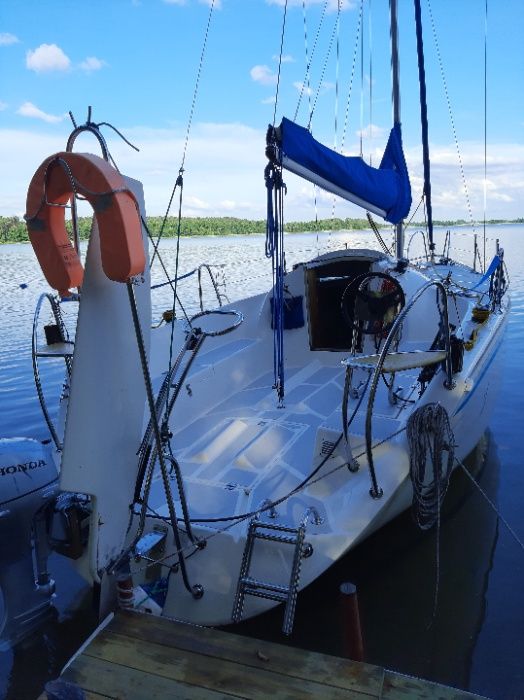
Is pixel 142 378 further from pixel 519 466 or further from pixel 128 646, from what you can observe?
pixel 519 466

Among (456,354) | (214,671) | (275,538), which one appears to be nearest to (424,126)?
(456,354)

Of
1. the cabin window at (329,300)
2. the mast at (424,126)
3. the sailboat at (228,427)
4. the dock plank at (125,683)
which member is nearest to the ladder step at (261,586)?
the sailboat at (228,427)

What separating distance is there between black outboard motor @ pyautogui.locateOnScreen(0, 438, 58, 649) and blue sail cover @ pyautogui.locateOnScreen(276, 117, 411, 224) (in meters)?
2.96

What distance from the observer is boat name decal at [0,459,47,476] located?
322 centimetres

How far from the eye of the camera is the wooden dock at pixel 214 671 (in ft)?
8.03

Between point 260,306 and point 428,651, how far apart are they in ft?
15.1

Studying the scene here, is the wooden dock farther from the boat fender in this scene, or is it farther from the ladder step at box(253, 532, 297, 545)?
the boat fender

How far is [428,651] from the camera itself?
3.37 m

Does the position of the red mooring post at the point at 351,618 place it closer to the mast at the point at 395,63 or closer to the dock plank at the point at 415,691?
the dock plank at the point at 415,691

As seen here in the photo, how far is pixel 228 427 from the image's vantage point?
16.3 ft

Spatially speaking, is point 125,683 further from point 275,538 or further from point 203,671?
point 275,538

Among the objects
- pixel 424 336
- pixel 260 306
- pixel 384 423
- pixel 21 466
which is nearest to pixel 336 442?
pixel 384 423

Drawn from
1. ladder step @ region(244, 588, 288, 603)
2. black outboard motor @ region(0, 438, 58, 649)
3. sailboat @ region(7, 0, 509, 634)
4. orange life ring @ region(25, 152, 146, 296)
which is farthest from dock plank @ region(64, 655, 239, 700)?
orange life ring @ region(25, 152, 146, 296)

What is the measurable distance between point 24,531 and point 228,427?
6.77 ft
